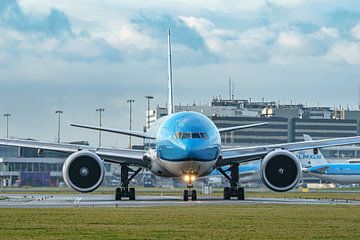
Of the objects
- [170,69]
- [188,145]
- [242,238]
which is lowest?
[242,238]

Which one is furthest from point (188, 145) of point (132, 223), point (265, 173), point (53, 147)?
point (132, 223)

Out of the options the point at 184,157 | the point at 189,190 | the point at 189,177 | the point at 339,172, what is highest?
the point at 339,172

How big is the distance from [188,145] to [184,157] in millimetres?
764

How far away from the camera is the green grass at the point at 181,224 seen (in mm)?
27828

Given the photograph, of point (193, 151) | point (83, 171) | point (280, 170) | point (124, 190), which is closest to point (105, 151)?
point (124, 190)

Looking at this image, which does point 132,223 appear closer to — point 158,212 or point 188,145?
point 158,212

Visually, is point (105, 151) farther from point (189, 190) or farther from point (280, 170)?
point (280, 170)

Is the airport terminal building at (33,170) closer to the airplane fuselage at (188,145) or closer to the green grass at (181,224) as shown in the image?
the airplane fuselage at (188,145)

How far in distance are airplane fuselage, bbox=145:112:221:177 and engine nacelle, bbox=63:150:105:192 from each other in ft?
12.1

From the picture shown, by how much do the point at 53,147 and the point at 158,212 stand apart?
21543 millimetres

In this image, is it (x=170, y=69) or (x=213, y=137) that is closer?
(x=213, y=137)

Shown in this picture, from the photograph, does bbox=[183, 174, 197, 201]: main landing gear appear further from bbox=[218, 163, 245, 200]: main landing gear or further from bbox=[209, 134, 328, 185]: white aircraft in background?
bbox=[209, 134, 328, 185]: white aircraft in background

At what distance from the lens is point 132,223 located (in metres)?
33.0

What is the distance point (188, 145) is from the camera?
54594 mm
